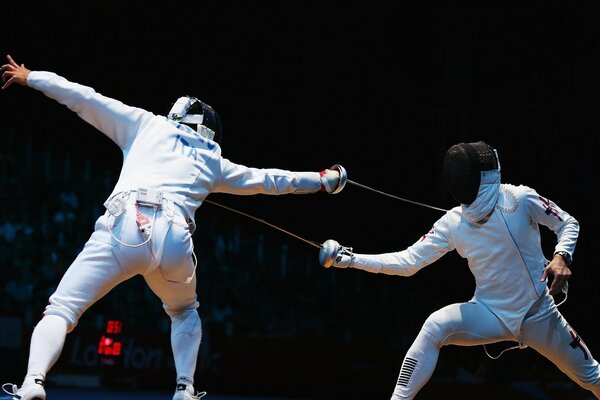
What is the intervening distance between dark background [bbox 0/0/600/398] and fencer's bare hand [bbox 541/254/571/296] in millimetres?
5644

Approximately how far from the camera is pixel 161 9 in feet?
30.1

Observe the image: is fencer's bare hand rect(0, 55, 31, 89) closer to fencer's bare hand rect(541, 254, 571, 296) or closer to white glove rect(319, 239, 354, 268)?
white glove rect(319, 239, 354, 268)

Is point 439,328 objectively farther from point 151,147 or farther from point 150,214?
point 151,147

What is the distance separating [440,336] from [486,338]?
0.69 feet

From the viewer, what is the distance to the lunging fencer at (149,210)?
2976mm

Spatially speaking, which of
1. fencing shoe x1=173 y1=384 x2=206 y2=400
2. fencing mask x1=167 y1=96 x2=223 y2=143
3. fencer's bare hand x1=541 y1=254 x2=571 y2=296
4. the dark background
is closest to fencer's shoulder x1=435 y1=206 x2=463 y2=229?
fencer's bare hand x1=541 y1=254 x2=571 y2=296

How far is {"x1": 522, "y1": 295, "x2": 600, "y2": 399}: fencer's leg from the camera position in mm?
3395

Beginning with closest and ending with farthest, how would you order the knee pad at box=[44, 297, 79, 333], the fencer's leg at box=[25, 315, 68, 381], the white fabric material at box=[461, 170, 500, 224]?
the fencer's leg at box=[25, 315, 68, 381]
the knee pad at box=[44, 297, 79, 333]
the white fabric material at box=[461, 170, 500, 224]

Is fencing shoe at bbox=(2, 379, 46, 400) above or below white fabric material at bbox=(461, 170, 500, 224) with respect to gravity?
below

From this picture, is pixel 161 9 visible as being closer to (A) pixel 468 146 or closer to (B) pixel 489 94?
(B) pixel 489 94

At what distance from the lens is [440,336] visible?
339 cm

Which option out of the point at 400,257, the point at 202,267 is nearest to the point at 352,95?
the point at 202,267

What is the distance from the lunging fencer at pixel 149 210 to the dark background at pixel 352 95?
5.56m

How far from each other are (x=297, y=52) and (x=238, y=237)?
2275 millimetres
